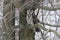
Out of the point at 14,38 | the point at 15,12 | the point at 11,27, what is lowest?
the point at 14,38

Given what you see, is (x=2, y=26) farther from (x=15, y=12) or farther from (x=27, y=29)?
(x=27, y=29)

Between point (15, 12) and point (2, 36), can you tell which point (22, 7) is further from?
point (2, 36)

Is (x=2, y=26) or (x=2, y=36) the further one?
(x=2, y=36)

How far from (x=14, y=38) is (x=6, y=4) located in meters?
0.55

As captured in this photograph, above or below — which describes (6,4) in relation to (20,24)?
above

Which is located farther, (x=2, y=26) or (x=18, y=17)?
(x=18, y=17)

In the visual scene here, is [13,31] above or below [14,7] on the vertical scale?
below

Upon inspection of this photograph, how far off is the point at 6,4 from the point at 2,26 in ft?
1.02

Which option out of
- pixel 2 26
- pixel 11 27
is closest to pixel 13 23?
pixel 11 27

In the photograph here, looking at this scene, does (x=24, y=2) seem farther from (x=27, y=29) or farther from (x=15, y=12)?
(x=27, y=29)

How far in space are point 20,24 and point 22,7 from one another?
27 centimetres

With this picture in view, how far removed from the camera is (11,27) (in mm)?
2473

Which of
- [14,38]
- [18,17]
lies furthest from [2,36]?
[18,17]

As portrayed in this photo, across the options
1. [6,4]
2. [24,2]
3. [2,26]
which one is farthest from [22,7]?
[2,26]
